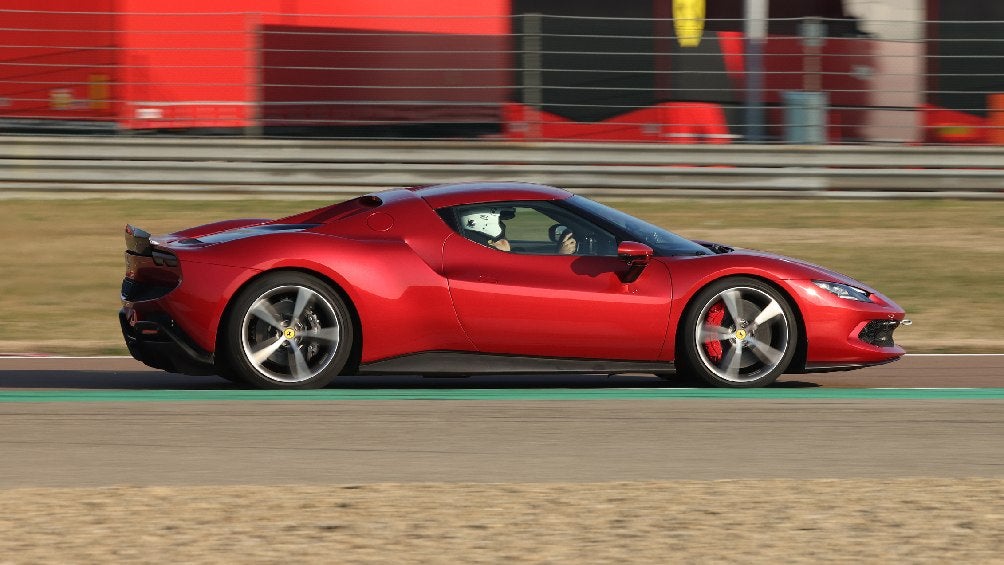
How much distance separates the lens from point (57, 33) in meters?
17.5

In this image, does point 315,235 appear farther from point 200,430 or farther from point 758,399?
point 758,399

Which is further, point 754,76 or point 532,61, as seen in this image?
point 754,76

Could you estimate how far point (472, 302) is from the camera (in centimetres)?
826

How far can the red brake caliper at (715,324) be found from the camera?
8438 millimetres

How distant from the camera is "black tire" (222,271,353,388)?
8.20 m

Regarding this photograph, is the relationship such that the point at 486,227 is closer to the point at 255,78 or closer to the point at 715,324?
the point at 715,324

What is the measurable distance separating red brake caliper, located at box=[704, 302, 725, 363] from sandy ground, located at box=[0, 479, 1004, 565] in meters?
2.39

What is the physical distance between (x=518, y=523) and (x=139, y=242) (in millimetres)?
3873

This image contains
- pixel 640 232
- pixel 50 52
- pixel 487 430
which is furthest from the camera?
pixel 50 52

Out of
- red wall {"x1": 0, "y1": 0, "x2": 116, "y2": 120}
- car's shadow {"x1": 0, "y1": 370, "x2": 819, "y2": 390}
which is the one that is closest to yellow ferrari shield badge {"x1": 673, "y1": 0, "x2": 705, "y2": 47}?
red wall {"x1": 0, "y1": 0, "x2": 116, "y2": 120}

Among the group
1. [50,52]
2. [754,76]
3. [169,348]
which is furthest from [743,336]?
[50,52]

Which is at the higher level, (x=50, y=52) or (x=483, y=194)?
(x=50, y=52)

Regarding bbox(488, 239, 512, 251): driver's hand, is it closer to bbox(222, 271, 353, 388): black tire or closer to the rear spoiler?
bbox(222, 271, 353, 388): black tire

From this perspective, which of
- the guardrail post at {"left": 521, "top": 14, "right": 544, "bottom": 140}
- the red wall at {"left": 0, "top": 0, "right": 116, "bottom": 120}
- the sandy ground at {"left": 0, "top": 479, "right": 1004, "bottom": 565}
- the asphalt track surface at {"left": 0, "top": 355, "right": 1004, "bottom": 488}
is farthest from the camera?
the guardrail post at {"left": 521, "top": 14, "right": 544, "bottom": 140}
